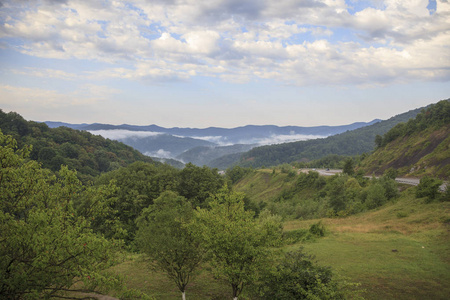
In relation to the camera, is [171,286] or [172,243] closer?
[172,243]

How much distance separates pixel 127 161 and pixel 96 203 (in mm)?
138138

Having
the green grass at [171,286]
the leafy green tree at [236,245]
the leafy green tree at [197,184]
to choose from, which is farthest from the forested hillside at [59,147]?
the leafy green tree at [236,245]

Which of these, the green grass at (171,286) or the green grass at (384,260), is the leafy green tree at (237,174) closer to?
the green grass at (384,260)

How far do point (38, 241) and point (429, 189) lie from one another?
44.0m

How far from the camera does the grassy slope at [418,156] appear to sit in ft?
224

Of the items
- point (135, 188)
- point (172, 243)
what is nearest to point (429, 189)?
point (172, 243)

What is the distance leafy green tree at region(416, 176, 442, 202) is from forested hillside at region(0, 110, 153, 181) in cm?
9176

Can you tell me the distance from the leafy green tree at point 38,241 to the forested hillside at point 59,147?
89.1 m

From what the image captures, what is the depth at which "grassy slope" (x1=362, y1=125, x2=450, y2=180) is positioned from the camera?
68.4 m

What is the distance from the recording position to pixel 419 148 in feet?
291

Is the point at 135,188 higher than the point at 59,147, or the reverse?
the point at 59,147

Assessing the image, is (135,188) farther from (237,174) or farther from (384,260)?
(237,174)

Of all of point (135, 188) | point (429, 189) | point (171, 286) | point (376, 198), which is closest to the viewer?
point (171, 286)

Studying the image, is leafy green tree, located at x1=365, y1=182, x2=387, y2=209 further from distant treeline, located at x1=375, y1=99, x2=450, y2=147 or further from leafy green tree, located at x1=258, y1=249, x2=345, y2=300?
distant treeline, located at x1=375, y1=99, x2=450, y2=147
